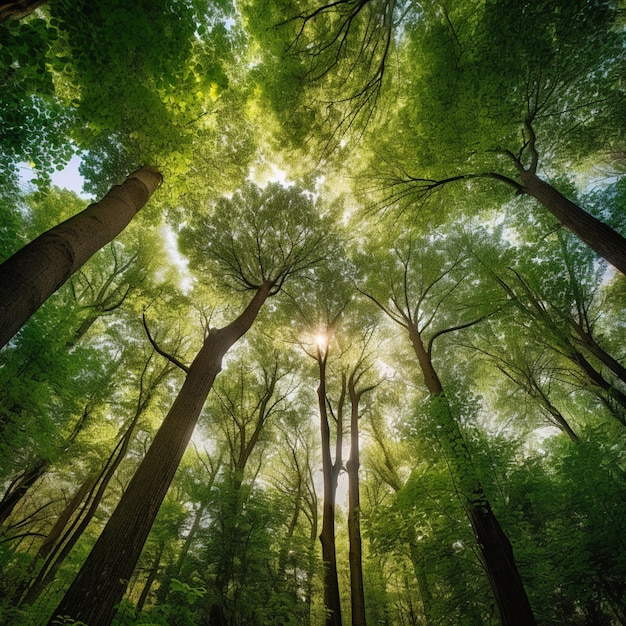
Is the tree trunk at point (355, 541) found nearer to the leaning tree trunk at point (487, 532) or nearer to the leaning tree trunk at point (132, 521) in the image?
the leaning tree trunk at point (487, 532)

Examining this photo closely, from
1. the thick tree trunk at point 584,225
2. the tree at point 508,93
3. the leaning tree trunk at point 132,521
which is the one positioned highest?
the tree at point 508,93

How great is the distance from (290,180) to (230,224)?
2.24m

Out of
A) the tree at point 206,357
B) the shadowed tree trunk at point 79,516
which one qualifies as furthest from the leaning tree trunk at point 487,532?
the shadowed tree trunk at point 79,516

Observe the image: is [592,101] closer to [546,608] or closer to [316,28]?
[316,28]

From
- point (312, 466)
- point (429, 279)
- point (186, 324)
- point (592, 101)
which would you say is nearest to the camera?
point (592, 101)

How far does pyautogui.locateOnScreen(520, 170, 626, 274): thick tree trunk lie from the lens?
4488 millimetres

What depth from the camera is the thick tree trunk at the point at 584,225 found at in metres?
4.49

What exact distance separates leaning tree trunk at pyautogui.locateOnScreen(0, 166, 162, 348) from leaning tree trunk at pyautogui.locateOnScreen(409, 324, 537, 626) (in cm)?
579

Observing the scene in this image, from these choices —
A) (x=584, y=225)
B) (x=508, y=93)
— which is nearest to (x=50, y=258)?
(x=584, y=225)

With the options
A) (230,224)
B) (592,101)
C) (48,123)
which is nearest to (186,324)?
(230,224)

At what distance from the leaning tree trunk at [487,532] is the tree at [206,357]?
4.28 meters

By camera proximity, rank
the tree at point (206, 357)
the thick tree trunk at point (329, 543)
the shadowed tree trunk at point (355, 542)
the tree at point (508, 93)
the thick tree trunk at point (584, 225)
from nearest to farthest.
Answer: the tree at point (206, 357) → the thick tree trunk at point (584, 225) → the tree at point (508, 93) → the thick tree trunk at point (329, 543) → the shadowed tree trunk at point (355, 542)

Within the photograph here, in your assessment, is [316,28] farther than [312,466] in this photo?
No

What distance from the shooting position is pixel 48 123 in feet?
14.3
